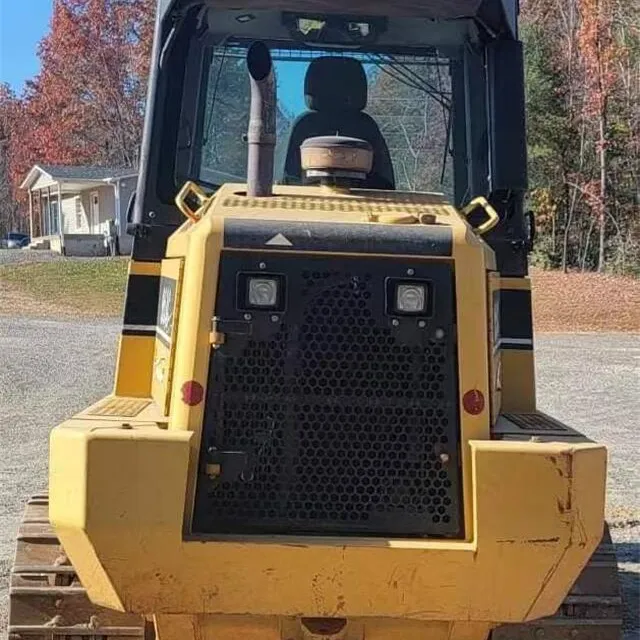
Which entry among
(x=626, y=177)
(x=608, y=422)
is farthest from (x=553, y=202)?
(x=608, y=422)

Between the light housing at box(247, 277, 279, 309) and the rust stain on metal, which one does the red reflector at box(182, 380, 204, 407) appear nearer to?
the light housing at box(247, 277, 279, 309)

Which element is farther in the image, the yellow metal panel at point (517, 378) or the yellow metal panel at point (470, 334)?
the yellow metal panel at point (517, 378)

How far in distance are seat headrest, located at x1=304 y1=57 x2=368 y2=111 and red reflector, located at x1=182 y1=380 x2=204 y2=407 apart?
1.80 m

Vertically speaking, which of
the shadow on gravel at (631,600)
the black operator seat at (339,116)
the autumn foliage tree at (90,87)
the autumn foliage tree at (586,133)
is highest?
the autumn foliage tree at (90,87)

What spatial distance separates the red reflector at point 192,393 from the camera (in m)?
3.88

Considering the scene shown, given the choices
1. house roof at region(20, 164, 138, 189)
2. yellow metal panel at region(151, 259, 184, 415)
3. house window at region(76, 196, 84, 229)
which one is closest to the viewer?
yellow metal panel at region(151, 259, 184, 415)

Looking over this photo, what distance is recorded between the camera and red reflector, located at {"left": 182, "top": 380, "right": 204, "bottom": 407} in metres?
3.88

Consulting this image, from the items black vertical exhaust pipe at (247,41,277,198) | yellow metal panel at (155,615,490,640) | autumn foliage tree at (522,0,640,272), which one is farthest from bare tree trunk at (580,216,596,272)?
yellow metal panel at (155,615,490,640)

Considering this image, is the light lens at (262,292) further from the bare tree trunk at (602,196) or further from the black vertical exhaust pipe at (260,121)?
the bare tree trunk at (602,196)

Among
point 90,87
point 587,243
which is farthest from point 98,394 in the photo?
point 90,87

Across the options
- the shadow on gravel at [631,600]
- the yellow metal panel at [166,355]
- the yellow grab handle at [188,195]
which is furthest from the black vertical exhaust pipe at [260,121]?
A: the shadow on gravel at [631,600]

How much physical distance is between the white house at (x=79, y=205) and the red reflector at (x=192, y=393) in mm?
37358

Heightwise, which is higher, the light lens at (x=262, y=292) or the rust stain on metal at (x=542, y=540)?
the light lens at (x=262, y=292)

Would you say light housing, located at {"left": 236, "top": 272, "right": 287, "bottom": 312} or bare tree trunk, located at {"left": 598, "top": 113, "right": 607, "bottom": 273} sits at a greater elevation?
bare tree trunk, located at {"left": 598, "top": 113, "right": 607, "bottom": 273}
